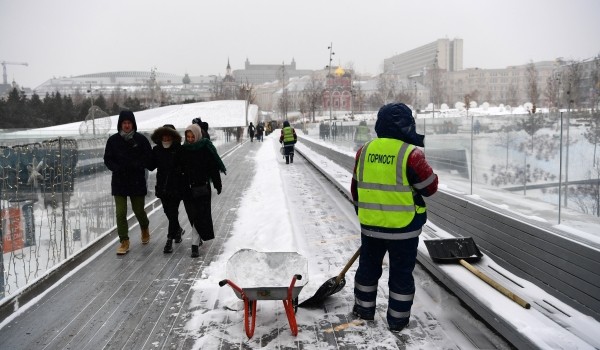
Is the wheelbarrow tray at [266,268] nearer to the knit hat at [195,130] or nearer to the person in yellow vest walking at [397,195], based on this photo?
the person in yellow vest walking at [397,195]

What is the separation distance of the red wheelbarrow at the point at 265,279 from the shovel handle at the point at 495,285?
1.83 m

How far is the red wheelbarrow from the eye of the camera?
15.0ft

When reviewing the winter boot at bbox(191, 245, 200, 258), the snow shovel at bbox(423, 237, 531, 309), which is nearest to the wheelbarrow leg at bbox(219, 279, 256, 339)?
the snow shovel at bbox(423, 237, 531, 309)

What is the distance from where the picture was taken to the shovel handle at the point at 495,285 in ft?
15.7

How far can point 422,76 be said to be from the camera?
533 feet

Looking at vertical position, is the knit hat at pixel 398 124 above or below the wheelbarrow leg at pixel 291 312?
above

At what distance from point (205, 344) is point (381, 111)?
2.59m

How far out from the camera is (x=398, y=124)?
4.83 meters

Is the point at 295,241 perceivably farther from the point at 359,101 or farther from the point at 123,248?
the point at 359,101

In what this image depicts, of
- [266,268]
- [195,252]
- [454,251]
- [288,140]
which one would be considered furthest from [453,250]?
[288,140]

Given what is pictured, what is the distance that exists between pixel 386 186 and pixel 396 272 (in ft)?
2.55

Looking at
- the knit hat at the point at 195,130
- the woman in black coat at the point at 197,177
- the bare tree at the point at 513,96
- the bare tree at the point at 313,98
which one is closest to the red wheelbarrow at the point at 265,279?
the woman in black coat at the point at 197,177

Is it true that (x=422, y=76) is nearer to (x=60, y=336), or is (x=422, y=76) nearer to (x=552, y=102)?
(x=552, y=102)

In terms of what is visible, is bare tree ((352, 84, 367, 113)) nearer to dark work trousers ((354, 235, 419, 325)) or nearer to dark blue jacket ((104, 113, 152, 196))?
dark blue jacket ((104, 113, 152, 196))
